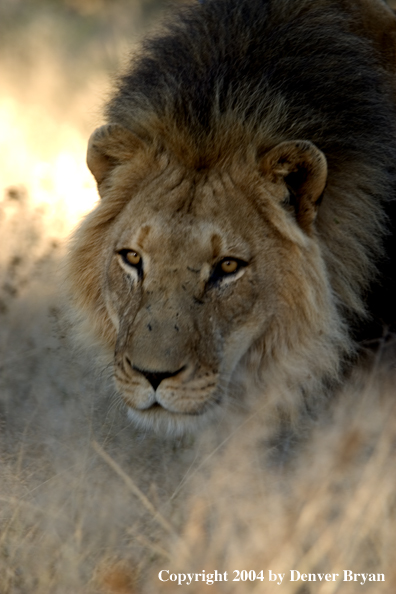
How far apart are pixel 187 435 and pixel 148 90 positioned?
7.44 ft

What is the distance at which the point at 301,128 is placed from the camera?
4949 millimetres

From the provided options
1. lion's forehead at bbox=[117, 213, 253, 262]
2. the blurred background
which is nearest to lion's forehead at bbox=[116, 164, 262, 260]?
lion's forehead at bbox=[117, 213, 253, 262]

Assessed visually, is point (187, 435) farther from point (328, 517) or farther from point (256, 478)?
point (328, 517)

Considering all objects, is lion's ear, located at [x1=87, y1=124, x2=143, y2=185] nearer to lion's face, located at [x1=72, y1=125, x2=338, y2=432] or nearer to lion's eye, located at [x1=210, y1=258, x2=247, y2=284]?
lion's face, located at [x1=72, y1=125, x2=338, y2=432]

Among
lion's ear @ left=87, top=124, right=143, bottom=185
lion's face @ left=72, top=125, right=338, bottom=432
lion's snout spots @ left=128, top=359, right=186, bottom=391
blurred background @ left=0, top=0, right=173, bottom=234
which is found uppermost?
blurred background @ left=0, top=0, right=173, bottom=234

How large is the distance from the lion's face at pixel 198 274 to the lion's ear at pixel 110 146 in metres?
0.08

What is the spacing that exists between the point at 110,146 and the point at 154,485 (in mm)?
2128

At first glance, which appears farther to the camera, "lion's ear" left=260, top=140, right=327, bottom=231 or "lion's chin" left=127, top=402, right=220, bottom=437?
"lion's ear" left=260, top=140, right=327, bottom=231

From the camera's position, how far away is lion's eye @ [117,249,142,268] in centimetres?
466

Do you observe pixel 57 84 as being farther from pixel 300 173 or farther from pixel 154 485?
pixel 154 485

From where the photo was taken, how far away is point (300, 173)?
4637 mm

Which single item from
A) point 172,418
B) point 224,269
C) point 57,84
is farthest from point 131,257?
point 57,84
